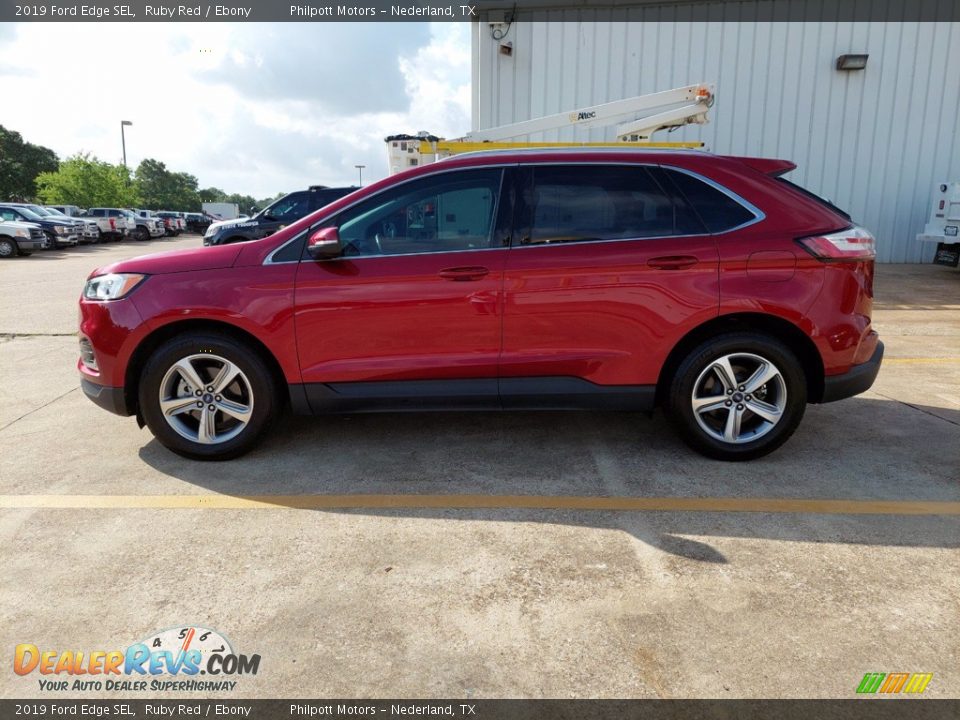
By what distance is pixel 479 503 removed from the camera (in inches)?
134

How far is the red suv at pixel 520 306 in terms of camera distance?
371 centimetres

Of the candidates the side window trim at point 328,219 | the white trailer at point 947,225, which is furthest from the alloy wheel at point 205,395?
the white trailer at point 947,225

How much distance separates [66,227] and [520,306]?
26.7 meters

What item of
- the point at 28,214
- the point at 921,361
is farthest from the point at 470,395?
the point at 28,214

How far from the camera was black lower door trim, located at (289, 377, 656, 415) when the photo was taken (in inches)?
150

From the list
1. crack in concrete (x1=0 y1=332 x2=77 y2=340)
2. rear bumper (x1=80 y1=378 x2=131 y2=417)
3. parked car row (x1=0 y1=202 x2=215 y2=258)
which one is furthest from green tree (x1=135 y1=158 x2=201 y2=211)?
rear bumper (x1=80 y1=378 x2=131 y2=417)

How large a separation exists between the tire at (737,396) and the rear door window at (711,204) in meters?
0.63

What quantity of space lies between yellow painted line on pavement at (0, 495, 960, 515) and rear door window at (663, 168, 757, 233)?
1516 mm

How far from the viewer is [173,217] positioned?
144 ft

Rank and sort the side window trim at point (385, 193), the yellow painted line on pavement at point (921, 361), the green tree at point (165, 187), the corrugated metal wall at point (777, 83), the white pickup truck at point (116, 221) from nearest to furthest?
the side window trim at point (385, 193) → the yellow painted line on pavement at point (921, 361) → the corrugated metal wall at point (777, 83) → the white pickup truck at point (116, 221) → the green tree at point (165, 187)

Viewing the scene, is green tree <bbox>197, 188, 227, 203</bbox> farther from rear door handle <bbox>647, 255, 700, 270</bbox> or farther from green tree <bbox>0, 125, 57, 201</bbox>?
rear door handle <bbox>647, 255, 700, 270</bbox>

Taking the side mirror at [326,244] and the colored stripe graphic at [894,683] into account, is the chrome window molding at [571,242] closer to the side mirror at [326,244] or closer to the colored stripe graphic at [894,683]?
the side mirror at [326,244]

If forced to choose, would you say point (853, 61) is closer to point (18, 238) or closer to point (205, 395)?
point (205, 395)

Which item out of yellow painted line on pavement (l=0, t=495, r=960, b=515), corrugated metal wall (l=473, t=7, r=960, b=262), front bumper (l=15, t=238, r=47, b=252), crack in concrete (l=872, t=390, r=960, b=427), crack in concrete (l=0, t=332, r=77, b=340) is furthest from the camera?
front bumper (l=15, t=238, r=47, b=252)
